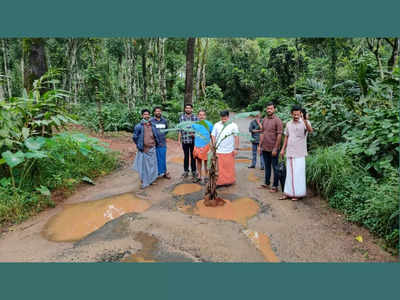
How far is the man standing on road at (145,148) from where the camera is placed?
4.82 m

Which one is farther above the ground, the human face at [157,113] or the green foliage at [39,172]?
the human face at [157,113]

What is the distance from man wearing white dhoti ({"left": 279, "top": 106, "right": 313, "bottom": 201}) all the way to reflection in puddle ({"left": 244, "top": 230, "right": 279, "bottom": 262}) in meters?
1.27

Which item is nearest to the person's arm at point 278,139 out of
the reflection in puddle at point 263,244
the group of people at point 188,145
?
the group of people at point 188,145

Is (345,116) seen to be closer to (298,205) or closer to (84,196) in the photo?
(298,205)

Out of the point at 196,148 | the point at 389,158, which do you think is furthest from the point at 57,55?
the point at 389,158

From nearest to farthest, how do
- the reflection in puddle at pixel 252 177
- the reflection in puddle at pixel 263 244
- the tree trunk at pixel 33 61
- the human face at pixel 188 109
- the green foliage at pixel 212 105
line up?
the reflection in puddle at pixel 263 244 < the human face at pixel 188 109 < the reflection in puddle at pixel 252 177 < the tree trunk at pixel 33 61 < the green foliage at pixel 212 105

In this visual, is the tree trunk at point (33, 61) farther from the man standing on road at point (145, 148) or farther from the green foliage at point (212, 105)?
the green foliage at point (212, 105)

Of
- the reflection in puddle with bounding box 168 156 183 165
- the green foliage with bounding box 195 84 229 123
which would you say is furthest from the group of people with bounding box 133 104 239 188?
the green foliage with bounding box 195 84 229 123

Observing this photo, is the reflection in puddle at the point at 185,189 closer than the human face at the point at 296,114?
No

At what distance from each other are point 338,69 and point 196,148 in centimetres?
890

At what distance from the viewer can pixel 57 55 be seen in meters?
14.8

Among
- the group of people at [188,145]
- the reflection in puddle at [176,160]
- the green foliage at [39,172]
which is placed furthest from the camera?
the reflection in puddle at [176,160]

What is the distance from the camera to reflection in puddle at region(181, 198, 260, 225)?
11.9ft

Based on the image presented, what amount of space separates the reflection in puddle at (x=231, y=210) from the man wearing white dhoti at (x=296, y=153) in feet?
2.16
